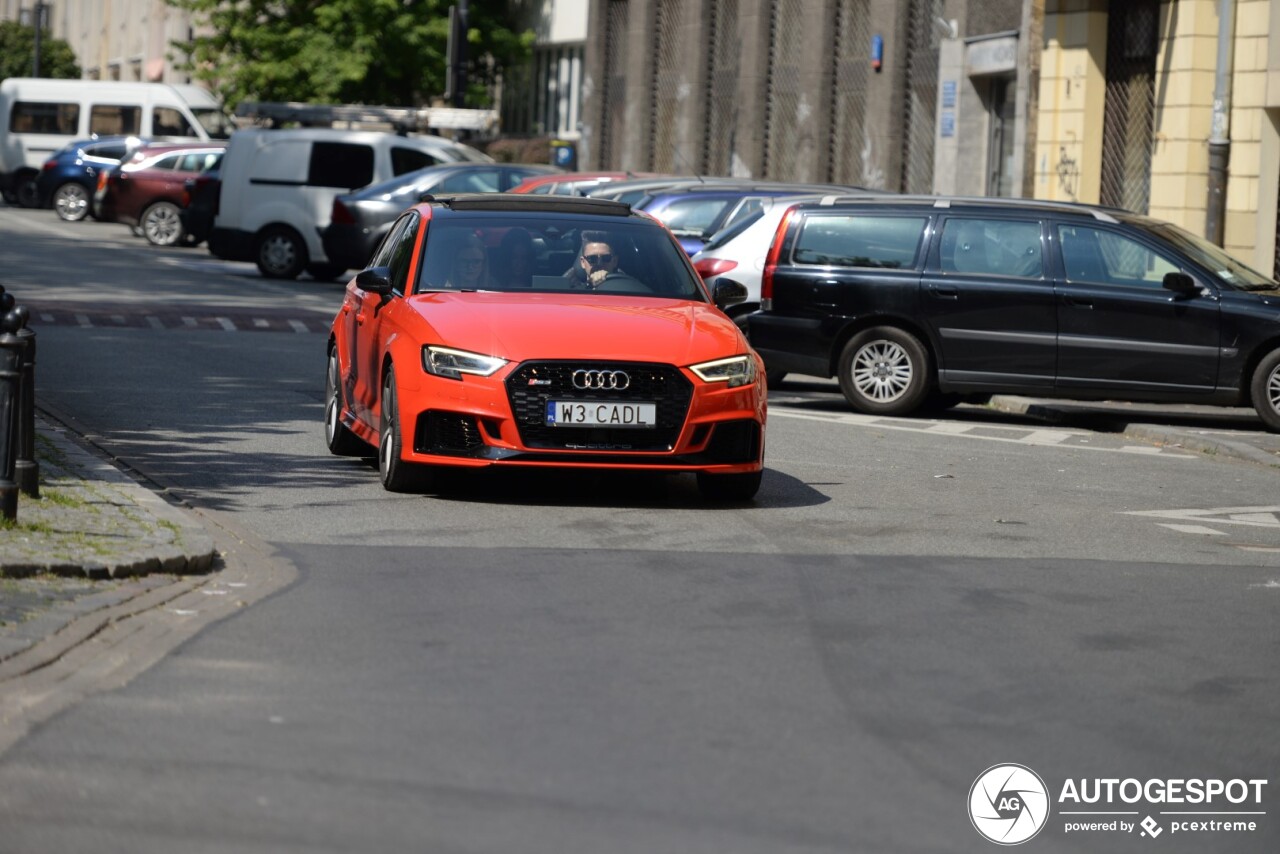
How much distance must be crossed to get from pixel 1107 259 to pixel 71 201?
35.7 metres

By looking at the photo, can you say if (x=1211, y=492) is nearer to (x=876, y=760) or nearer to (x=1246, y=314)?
(x=1246, y=314)

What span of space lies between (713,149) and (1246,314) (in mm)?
29223

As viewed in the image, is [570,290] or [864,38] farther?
[864,38]

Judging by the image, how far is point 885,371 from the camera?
17031 millimetres

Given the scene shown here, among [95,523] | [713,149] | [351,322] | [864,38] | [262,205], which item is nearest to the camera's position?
[95,523]

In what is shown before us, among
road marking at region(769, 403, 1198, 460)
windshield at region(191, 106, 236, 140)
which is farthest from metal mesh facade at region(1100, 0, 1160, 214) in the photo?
windshield at region(191, 106, 236, 140)

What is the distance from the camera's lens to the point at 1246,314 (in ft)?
53.6

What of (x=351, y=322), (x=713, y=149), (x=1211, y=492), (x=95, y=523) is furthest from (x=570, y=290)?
(x=713, y=149)

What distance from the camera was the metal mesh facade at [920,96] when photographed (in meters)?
36.3

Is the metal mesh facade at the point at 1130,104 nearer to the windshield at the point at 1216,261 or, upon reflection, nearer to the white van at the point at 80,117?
the windshield at the point at 1216,261

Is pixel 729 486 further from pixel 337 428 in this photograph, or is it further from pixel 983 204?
pixel 983 204

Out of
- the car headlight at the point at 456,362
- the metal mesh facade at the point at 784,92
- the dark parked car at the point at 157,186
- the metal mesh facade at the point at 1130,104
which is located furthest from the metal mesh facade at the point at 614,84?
the car headlight at the point at 456,362

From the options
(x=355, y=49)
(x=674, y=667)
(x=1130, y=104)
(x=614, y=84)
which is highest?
(x=355, y=49)

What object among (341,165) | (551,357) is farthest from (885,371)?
(341,165)
